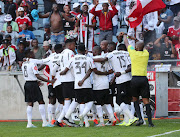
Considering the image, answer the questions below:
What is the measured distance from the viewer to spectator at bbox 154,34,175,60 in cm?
1535

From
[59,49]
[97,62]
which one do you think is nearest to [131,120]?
[97,62]

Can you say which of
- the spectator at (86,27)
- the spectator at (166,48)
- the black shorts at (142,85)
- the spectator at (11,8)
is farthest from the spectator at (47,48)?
the black shorts at (142,85)

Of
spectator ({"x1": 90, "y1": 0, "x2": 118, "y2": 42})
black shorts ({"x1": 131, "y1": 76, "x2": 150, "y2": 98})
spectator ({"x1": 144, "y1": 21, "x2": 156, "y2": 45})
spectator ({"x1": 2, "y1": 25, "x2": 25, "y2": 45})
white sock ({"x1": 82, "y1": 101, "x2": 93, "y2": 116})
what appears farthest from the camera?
spectator ({"x1": 2, "y1": 25, "x2": 25, "y2": 45})

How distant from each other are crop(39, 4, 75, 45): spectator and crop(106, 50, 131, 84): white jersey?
5446 millimetres

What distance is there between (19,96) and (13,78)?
0.70 metres

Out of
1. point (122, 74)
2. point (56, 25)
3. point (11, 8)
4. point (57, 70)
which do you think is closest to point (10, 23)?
point (11, 8)

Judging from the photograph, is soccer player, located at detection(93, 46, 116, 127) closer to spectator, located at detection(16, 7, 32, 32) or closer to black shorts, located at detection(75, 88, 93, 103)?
black shorts, located at detection(75, 88, 93, 103)

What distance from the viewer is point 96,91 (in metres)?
11.8

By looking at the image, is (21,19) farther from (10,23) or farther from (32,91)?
(32,91)

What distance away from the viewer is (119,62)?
11.8 m

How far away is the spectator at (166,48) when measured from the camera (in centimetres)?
1535

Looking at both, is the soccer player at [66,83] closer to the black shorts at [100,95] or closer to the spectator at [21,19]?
the black shorts at [100,95]

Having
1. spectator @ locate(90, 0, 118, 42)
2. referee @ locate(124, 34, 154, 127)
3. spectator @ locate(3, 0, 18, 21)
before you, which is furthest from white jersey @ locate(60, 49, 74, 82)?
spectator @ locate(3, 0, 18, 21)

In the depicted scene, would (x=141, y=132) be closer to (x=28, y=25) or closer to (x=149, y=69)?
(x=149, y=69)
